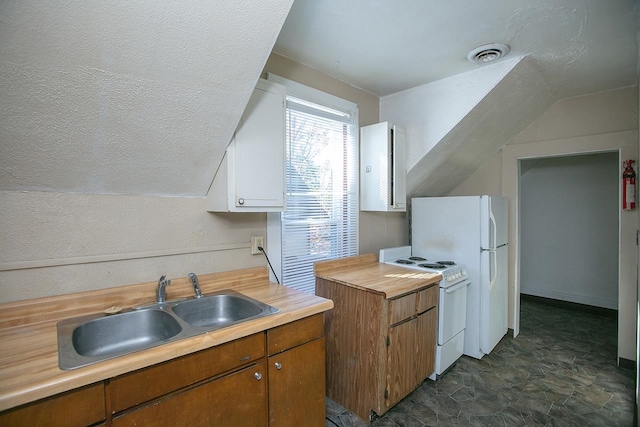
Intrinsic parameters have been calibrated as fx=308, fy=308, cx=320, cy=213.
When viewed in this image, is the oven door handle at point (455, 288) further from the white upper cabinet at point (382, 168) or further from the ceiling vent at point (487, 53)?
the ceiling vent at point (487, 53)

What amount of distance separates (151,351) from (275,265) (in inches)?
44.3

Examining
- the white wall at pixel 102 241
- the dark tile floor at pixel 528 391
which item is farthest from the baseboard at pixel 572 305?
the white wall at pixel 102 241

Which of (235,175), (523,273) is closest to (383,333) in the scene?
(235,175)

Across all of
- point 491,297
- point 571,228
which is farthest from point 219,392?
point 571,228

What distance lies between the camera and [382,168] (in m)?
2.58

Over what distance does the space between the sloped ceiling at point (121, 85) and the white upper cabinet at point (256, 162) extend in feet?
0.36

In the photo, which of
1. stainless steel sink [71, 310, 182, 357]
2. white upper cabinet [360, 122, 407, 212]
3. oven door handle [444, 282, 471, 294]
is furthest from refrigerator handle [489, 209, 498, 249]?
stainless steel sink [71, 310, 182, 357]

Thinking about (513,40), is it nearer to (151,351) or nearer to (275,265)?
(275,265)

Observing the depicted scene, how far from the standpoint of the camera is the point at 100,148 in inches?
53.0

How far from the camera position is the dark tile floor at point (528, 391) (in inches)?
76.6

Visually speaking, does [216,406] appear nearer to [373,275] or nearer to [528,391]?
[373,275]

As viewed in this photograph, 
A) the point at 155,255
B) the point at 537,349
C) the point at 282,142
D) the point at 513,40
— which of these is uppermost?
the point at 513,40

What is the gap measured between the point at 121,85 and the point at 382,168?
1.90 meters

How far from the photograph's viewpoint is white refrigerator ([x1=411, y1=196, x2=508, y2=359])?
8.86ft
